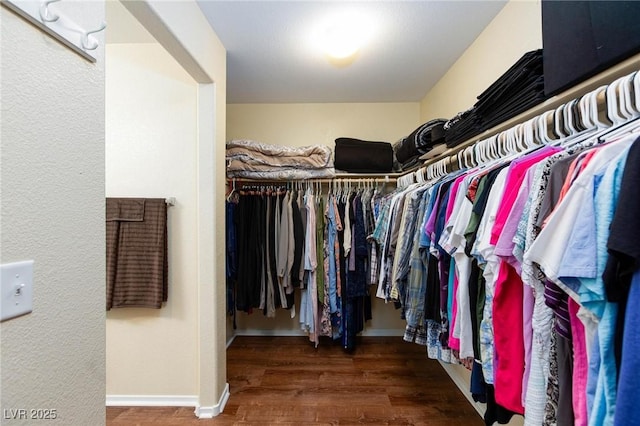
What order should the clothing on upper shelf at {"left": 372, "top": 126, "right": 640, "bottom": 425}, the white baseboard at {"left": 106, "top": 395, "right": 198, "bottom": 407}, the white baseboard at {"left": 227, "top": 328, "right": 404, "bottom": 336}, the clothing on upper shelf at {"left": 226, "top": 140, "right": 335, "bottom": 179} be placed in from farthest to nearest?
the white baseboard at {"left": 227, "top": 328, "right": 404, "bottom": 336}, the clothing on upper shelf at {"left": 226, "top": 140, "right": 335, "bottom": 179}, the white baseboard at {"left": 106, "top": 395, "right": 198, "bottom": 407}, the clothing on upper shelf at {"left": 372, "top": 126, "right": 640, "bottom": 425}

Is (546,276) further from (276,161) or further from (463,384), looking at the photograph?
(276,161)

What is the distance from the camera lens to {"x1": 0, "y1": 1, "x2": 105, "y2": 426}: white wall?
58cm

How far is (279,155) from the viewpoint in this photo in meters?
2.45

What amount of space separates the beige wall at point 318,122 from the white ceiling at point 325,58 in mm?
103

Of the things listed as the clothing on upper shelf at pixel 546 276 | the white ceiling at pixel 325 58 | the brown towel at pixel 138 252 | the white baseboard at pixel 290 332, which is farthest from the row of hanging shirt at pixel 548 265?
the white baseboard at pixel 290 332

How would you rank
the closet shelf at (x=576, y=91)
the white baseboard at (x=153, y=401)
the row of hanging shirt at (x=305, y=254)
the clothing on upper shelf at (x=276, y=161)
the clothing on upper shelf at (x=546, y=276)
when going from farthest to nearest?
the clothing on upper shelf at (x=276, y=161) < the row of hanging shirt at (x=305, y=254) < the white baseboard at (x=153, y=401) < the closet shelf at (x=576, y=91) < the clothing on upper shelf at (x=546, y=276)

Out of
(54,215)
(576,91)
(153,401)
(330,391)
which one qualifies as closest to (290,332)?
(330,391)

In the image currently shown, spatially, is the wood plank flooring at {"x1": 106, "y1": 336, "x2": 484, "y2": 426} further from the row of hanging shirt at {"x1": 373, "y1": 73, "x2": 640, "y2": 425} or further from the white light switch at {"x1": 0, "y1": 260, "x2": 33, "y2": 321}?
the white light switch at {"x1": 0, "y1": 260, "x2": 33, "y2": 321}

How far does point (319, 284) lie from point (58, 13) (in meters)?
2.08

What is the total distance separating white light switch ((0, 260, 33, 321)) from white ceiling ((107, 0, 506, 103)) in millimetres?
1565

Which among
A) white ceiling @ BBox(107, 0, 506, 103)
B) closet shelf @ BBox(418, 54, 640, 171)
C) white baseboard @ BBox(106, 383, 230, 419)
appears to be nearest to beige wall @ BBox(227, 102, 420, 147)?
white ceiling @ BBox(107, 0, 506, 103)

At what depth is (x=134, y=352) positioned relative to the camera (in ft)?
5.91

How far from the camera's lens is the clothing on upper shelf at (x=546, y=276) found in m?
0.51

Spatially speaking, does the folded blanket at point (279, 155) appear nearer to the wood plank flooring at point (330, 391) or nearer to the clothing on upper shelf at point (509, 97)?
the clothing on upper shelf at point (509, 97)
